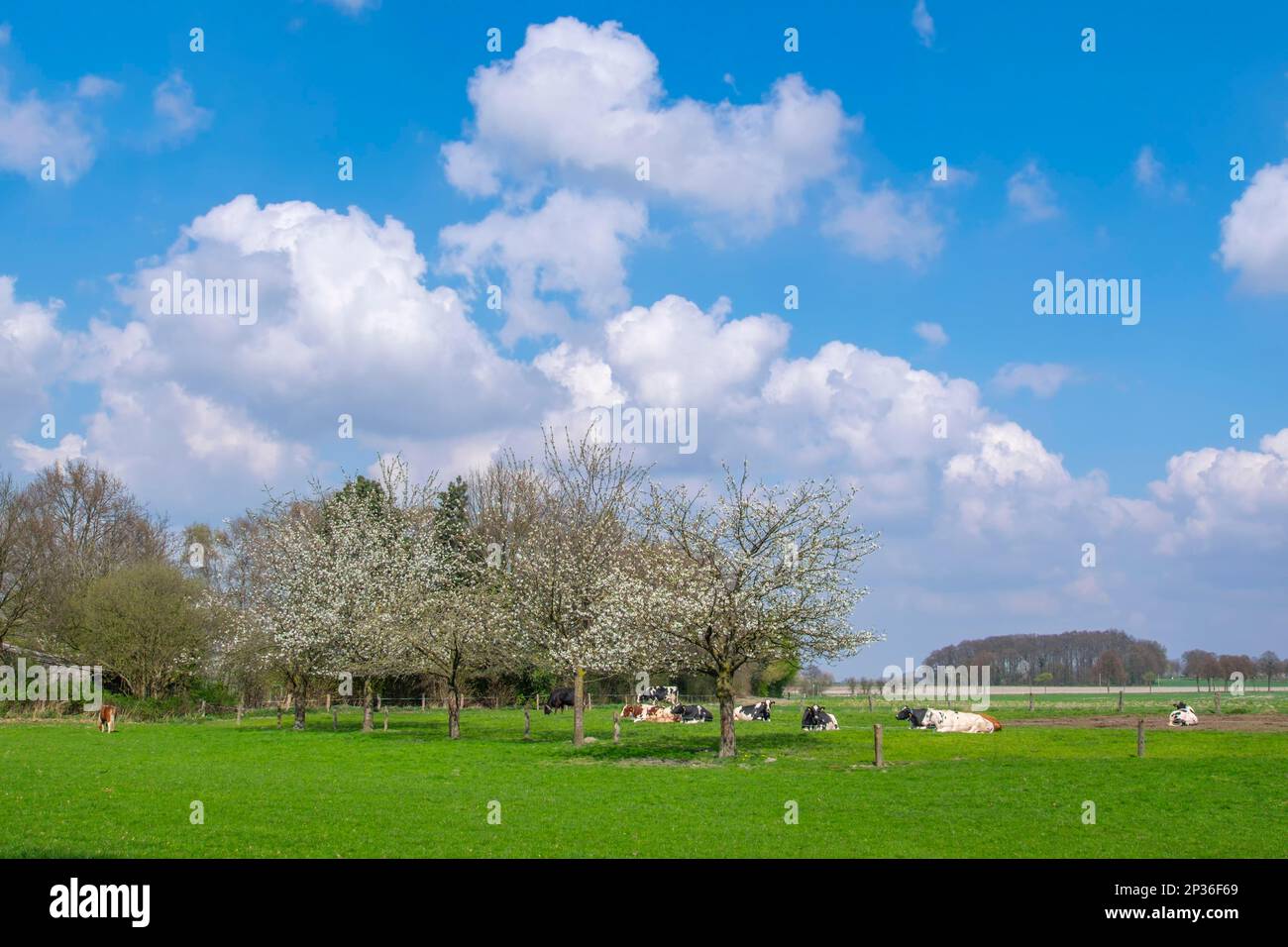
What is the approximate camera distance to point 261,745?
3697 cm

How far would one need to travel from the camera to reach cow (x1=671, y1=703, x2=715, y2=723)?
5338cm

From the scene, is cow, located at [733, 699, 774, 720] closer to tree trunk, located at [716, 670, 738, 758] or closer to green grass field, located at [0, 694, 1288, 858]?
green grass field, located at [0, 694, 1288, 858]

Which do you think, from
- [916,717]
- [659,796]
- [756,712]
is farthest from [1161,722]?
[659,796]

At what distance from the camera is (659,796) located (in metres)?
22.4

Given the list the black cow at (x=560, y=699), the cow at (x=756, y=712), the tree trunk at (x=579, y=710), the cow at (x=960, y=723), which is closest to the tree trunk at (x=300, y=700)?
the black cow at (x=560, y=699)

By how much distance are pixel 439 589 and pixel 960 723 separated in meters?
23.4

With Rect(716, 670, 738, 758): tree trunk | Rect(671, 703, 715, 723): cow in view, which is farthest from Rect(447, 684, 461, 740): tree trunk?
Rect(671, 703, 715, 723): cow

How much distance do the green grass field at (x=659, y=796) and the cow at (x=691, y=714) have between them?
14492 millimetres

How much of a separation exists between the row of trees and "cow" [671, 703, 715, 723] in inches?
285

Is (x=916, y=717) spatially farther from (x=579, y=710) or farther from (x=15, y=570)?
(x=15, y=570)

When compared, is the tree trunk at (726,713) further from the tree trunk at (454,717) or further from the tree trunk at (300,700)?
the tree trunk at (300,700)

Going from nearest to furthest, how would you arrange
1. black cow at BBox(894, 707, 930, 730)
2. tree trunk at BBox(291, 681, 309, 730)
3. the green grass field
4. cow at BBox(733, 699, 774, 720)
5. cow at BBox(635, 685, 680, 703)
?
1. the green grass field
2. black cow at BBox(894, 707, 930, 730)
3. tree trunk at BBox(291, 681, 309, 730)
4. cow at BBox(733, 699, 774, 720)
5. cow at BBox(635, 685, 680, 703)
